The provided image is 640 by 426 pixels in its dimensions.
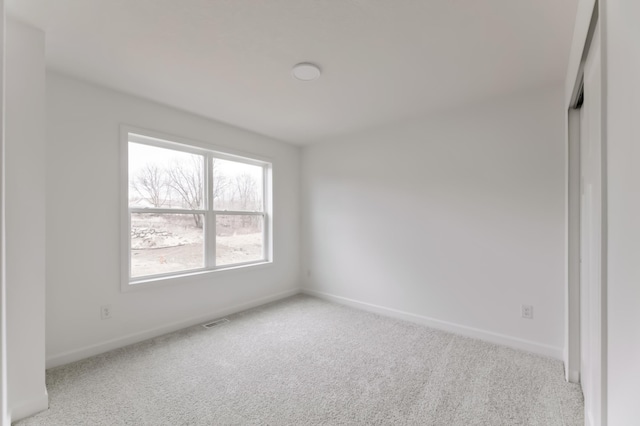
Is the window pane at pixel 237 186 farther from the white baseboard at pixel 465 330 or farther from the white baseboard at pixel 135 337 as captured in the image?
the white baseboard at pixel 465 330

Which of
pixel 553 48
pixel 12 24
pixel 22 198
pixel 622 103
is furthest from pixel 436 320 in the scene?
pixel 12 24

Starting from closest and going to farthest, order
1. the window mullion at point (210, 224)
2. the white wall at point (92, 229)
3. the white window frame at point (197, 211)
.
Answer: the white wall at point (92, 229) < the white window frame at point (197, 211) < the window mullion at point (210, 224)

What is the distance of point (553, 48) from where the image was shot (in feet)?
6.46

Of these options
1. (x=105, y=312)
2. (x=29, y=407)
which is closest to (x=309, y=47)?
(x=105, y=312)

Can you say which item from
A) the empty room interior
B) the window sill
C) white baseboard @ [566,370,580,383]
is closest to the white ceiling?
the empty room interior

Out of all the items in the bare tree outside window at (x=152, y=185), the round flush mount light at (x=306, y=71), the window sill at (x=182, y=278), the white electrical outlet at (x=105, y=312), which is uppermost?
the round flush mount light at (x=306, y=71)

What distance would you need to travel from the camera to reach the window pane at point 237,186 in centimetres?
363

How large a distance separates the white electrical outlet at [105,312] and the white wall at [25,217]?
2.30 feet

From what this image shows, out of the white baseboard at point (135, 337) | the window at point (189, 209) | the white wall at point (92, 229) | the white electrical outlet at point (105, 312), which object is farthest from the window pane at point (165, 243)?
the white baseboard at point (135, 337)

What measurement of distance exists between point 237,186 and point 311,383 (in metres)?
2.63

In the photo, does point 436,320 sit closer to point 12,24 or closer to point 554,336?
point 554,336

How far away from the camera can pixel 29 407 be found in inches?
69.8

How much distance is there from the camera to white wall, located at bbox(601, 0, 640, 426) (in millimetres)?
707

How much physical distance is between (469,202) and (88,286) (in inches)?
146
